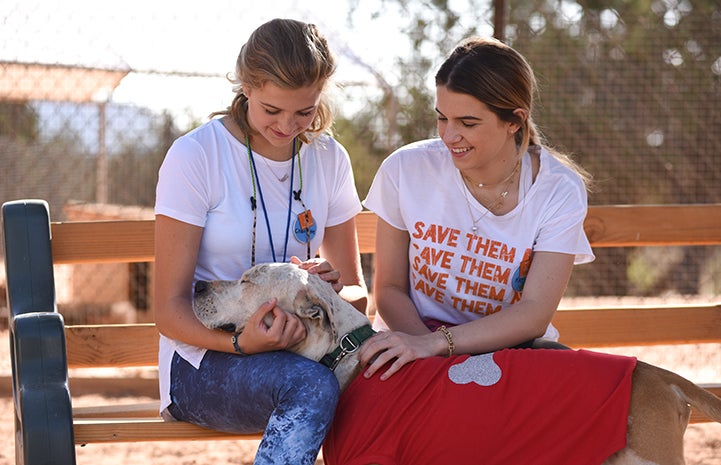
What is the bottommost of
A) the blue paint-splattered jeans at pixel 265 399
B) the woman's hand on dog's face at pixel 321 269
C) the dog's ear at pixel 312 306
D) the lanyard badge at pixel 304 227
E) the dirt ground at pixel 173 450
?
the dirt ground at pixel 173 450

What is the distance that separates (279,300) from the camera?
8.59 ft

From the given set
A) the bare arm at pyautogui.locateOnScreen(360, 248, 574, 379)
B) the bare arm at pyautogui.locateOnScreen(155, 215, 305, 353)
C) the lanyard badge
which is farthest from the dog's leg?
the lanyard badge

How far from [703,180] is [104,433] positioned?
477 centimetres

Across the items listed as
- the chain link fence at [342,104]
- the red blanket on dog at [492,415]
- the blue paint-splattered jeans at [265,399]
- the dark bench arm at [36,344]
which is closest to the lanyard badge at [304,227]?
the blue paint-splattered jeans at [265,399]

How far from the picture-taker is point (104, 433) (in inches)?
109

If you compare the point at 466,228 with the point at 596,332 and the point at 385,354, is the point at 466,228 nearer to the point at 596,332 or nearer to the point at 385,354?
the point at 385,354

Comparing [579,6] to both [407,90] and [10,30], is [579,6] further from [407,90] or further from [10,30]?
[10,30]

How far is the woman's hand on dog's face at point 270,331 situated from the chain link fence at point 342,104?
10.1 feet

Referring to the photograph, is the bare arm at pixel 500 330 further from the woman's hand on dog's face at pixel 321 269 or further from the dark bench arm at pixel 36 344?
the dark bench arm at pixel 36 344

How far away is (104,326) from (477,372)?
5.29 ft

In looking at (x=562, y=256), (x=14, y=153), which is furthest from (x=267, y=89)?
(x=14, y=153)

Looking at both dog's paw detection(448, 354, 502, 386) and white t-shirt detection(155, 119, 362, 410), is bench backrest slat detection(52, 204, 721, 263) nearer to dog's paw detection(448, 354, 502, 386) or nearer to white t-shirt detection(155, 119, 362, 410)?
white t-shirt detection(155, 119, 362, 410)

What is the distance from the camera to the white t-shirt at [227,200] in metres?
2.68

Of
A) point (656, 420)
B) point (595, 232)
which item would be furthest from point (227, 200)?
point (595, 232)
